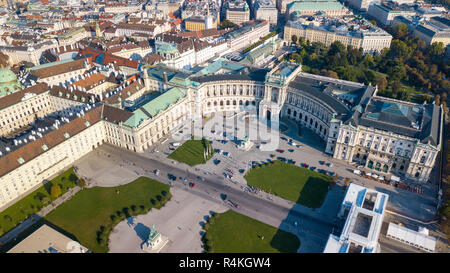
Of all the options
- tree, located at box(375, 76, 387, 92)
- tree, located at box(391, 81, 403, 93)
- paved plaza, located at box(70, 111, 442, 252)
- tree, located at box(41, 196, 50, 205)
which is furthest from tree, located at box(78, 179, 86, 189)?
tree, located at box(391, 81, 403, 93)

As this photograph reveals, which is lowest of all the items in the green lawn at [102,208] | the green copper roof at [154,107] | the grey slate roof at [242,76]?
the green lawn at [102,208]

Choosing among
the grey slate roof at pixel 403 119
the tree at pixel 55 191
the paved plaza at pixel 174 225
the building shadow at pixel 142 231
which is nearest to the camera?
the paved plaza at pixel 174 225

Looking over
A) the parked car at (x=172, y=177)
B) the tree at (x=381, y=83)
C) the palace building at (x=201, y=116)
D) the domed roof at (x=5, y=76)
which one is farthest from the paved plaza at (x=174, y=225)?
the tree at (x=381, y=83)

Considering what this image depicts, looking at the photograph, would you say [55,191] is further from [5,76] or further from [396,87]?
[396,87]

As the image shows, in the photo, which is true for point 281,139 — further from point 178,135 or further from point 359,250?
point 359,250

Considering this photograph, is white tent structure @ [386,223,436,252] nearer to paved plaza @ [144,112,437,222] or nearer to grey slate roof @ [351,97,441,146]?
paved plaza @ [144,112,437,222]

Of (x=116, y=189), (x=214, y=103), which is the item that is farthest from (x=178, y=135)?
(x=116, y=189)

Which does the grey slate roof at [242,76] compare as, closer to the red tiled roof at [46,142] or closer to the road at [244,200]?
the red tiled roof at [46,142]
